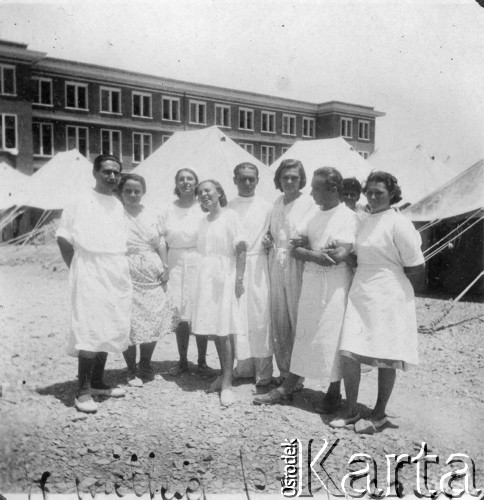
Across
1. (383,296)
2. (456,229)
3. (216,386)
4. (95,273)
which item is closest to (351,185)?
(383,296)

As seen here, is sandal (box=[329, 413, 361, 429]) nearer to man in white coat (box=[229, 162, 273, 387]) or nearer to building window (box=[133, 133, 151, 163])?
man in white coat (box=[229, 162, 273, 387])

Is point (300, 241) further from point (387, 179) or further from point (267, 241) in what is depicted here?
point (387, 179)

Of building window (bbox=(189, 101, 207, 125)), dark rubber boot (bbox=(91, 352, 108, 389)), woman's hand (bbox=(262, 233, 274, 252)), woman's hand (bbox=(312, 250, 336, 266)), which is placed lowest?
dark rubber boot (bbox=(91, 352, 108, 389))

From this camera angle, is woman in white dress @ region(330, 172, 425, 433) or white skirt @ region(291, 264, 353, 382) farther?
white skirt @ region(291, 264, 353, 382)

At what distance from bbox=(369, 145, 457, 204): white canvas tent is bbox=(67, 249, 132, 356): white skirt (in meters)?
11.9

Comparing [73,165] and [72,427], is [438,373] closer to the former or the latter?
[72,427]

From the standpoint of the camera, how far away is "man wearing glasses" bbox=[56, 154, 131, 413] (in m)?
3.59

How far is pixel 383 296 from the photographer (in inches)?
128

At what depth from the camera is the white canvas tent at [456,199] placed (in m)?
8.12

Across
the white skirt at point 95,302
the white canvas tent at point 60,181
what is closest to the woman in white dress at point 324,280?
the white skirt at point 95,302

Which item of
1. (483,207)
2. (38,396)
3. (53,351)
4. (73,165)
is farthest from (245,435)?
(73,165)

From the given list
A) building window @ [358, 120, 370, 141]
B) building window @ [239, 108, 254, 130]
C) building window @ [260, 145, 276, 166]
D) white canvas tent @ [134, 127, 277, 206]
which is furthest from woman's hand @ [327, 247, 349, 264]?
building window @ [260, 145, 276, 166]

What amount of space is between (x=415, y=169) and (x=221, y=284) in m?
12.3

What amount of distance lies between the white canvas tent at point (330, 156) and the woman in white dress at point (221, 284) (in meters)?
8.50
